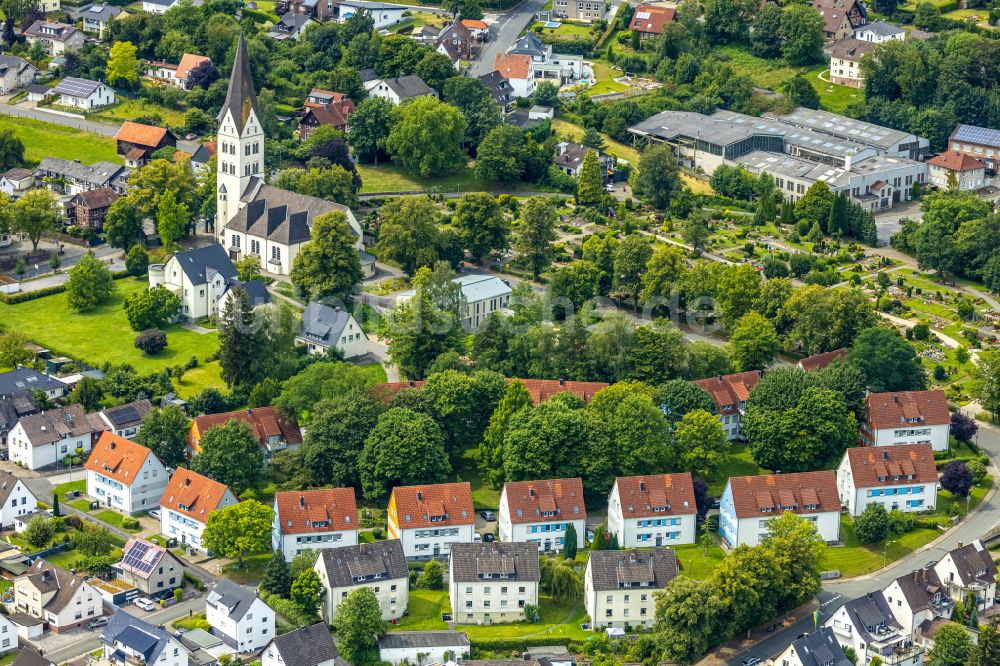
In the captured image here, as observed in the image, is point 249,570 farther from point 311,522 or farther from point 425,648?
point 425,648

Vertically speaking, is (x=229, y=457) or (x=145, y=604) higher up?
(x=229, y=457)

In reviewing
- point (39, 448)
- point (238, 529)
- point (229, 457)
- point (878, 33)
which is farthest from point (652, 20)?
point (238, 529)

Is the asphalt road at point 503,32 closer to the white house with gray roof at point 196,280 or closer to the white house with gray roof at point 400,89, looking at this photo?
the white house with gray roof at point 400,89

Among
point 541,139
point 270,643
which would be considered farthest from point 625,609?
point 541,139

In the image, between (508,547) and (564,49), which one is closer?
(508,547)

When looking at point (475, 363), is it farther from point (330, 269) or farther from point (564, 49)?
point (564, 49)

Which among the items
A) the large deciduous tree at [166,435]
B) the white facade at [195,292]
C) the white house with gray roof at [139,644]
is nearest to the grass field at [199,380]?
the white facade at [195,292]
